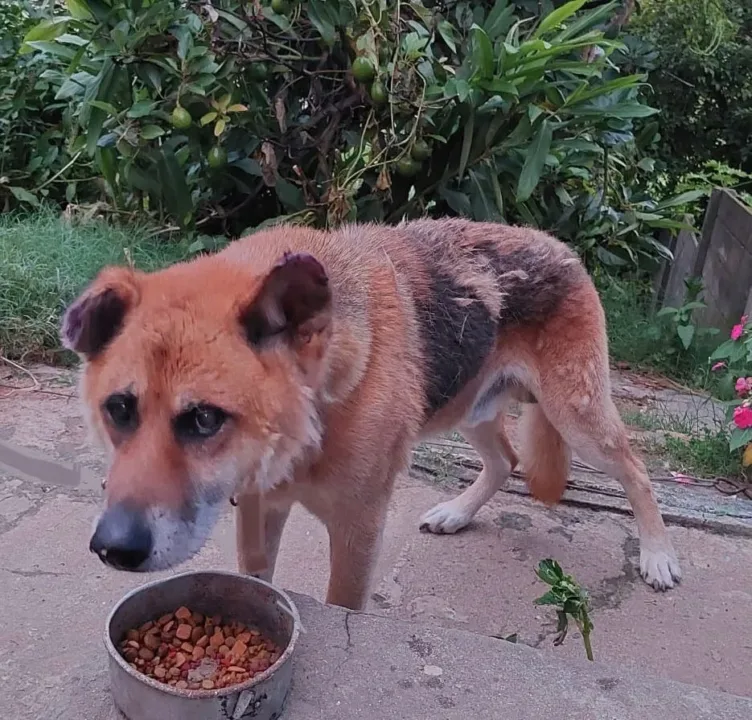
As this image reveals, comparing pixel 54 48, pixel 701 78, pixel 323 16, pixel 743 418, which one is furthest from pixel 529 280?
pixel 701 78

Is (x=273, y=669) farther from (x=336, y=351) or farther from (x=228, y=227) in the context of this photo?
(x=228, y=227)

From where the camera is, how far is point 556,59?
501 centimetres

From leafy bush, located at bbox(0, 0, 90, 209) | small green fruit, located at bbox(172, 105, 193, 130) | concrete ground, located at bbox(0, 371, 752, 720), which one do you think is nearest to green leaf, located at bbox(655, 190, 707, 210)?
concrete ground, located at bbox(0, 371, 752, 720)

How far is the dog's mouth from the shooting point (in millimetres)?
1722

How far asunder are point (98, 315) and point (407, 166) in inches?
129

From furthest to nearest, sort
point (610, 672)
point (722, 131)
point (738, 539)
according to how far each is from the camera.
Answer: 1. point (722, 131)
2. point (738, 539)
3. point (610, 672)

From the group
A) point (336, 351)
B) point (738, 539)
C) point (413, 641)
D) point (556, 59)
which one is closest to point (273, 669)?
point (413, 641)

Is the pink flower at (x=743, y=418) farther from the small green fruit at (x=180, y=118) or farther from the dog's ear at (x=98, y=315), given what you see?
the small green fruit at (x=180, y=118)

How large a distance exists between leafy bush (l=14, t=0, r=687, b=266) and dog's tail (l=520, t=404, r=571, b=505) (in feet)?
6.19

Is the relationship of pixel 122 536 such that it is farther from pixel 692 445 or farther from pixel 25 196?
pixel 25 196

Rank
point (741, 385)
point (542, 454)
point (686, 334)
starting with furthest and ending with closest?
point (686, 334), point (741, 385), point (542, 454)

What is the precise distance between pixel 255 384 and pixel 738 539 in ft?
8.62

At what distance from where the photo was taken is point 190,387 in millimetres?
1819

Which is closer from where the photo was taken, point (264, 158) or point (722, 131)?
point (264, 158)
